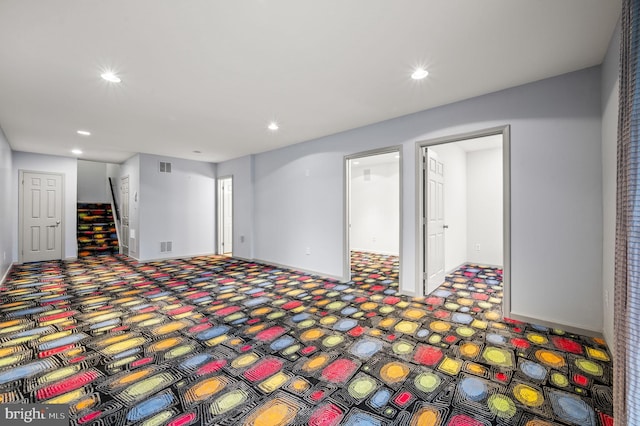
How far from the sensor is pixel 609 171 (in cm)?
237

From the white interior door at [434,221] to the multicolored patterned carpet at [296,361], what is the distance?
0.39 meters

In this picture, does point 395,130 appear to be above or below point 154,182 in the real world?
above

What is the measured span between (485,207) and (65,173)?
9751 mm

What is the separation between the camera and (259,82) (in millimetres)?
2959

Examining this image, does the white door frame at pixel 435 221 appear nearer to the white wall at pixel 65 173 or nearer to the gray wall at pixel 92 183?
the white wall at pixel 65 173

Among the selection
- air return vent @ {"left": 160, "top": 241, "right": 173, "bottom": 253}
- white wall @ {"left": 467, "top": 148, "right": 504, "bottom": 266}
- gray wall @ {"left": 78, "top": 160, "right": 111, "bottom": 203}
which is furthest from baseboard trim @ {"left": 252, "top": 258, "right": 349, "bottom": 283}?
gray wall @ {"left": 78, "top": 160, "right": 111, "bottom": 203}

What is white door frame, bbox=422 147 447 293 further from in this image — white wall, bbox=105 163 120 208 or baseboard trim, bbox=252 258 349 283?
white wall, bbox=105 163 120 208

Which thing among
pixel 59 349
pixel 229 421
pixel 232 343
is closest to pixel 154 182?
pixel 59 349

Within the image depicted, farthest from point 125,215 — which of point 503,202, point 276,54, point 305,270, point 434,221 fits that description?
point 503,202

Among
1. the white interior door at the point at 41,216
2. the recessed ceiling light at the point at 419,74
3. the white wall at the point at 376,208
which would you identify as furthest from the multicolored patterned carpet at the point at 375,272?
the white interior door at the point at 41,216

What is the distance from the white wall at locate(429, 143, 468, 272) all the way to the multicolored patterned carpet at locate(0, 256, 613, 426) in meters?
1.45

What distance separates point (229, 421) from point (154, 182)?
21.1 ft

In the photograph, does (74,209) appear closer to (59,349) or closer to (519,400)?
(59,349)

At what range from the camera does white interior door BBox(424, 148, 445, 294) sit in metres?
3.94
